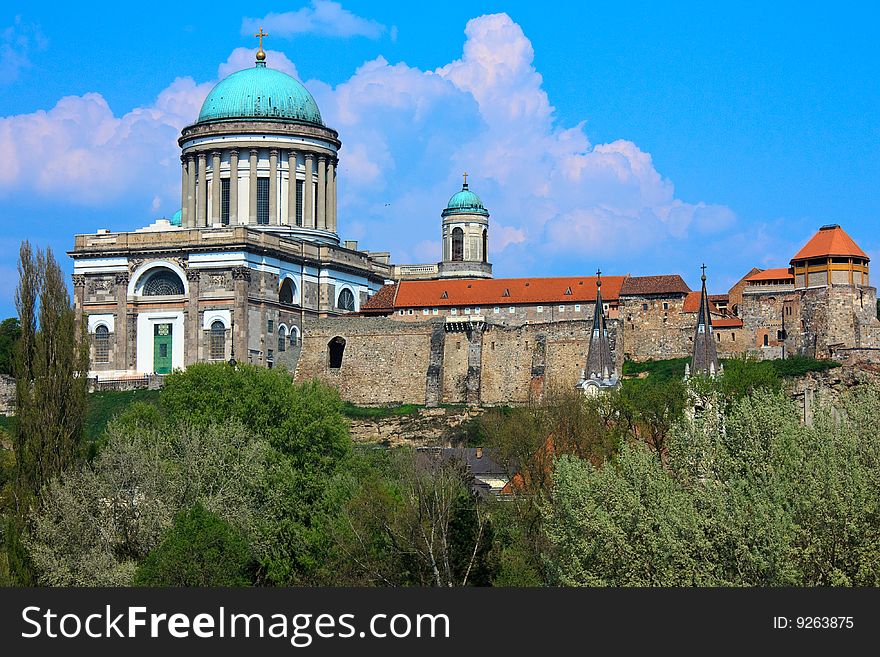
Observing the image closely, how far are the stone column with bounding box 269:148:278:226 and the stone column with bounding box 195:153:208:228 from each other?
13.7 ft

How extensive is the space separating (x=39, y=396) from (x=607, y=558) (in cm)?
2088

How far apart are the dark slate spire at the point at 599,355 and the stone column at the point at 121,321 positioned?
2998cm

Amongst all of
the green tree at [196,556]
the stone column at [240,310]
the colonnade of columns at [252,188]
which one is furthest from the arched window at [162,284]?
the green tree at [196,556]

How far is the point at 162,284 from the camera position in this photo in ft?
377

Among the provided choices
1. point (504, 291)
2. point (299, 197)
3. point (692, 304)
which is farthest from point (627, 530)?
point (299, 197)

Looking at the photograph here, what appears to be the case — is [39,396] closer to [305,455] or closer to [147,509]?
[147,509]

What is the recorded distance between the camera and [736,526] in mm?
45344

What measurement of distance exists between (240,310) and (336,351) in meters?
6.24

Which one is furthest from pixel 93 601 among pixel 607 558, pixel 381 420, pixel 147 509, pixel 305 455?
pixel 381 420

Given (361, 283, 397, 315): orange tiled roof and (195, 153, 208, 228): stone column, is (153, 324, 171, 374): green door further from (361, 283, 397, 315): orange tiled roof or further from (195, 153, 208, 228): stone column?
(361, 283, 397, 315): orange tiled roof

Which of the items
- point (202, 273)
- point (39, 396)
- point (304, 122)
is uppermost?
point (304, 122)

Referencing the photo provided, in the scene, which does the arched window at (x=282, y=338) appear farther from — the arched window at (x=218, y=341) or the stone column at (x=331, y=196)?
the stone column at (x=331, y=196)

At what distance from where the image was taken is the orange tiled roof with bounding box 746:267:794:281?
110 metres

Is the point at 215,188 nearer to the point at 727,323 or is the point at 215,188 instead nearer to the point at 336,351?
the point at 336,351
